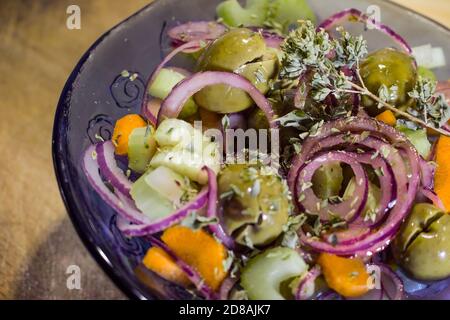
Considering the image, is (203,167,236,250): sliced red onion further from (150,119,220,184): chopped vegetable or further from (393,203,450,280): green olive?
(393,203,450,280): green olive

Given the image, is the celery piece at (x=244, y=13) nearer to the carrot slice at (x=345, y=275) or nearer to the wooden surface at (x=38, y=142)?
the wooden surface at (x=38, y=142)

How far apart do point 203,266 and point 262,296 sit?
12 centimetres

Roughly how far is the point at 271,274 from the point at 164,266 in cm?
20

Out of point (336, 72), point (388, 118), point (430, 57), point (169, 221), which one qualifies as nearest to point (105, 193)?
point (169, 221)

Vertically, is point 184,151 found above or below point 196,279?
above

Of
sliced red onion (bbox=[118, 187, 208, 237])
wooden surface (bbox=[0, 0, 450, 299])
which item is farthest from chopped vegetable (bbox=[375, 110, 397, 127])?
wooden surface (bbox=[0, 0, 450, 299])

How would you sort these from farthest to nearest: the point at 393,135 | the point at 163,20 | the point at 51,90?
the point at 51,90 < the point at 163,20 < the point at 393,135

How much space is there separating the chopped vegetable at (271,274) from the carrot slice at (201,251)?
5 cm

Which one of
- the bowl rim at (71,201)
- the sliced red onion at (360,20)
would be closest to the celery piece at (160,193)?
the bowl rim at (71,201)

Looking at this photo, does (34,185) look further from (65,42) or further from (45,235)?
(65,42)

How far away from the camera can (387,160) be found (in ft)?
3.73

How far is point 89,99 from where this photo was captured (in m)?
1.27

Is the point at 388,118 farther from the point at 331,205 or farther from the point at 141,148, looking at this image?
the point at 141,148
